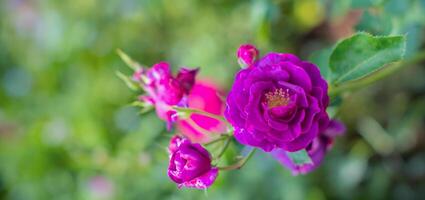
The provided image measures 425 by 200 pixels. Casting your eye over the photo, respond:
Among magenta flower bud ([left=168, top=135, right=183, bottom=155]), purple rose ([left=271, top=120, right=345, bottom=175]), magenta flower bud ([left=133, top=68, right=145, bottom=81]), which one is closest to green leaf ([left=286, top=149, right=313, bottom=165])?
purple rose ([left=271, top=120, right=345, bottom=175])

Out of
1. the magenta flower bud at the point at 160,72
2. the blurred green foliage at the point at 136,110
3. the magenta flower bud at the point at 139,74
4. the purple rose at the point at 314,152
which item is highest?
the magenta flower bud at the point at 160,72

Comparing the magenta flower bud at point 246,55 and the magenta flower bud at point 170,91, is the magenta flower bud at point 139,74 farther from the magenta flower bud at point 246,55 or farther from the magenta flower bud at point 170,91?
the magenta flower bud at point 246,55

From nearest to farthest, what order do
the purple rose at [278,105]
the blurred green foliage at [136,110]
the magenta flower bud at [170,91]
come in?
the purple rose at [278,105], the magenta flower bud at [170,91], the blurred green foliage at [136,110]

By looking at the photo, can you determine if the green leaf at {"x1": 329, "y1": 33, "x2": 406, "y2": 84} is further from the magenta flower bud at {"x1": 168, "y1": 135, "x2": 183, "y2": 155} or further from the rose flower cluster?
the magenta flower bud at {"x1": 168, "y1": 135, "x2": 183, "y2": 155}

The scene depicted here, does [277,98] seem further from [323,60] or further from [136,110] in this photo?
[136,110]

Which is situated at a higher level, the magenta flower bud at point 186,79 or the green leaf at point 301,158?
the magenta flower bud at point 186,79

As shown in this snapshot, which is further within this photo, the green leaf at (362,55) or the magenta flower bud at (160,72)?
the magenta flower bud at (160,72)

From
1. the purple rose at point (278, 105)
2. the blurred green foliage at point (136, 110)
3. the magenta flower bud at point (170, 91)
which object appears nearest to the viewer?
the purple rose at point (278, 105)

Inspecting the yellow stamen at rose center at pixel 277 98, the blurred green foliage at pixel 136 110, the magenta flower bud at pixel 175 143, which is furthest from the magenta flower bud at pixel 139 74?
the blurred green foliage at pixel 136 110
